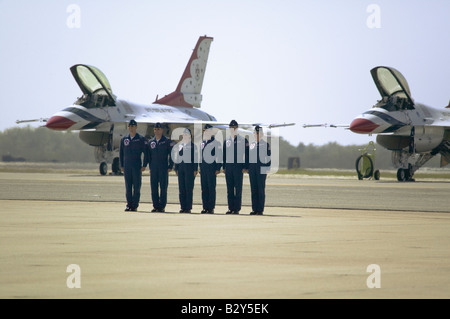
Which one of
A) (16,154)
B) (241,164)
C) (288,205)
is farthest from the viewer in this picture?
(16,154)

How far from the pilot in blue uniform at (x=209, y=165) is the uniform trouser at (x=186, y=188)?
261mm

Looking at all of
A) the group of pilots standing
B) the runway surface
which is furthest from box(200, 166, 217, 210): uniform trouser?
the runway surface

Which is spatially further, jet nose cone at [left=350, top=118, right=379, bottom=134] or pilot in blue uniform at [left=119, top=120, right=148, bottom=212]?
jet nose cone at [left=350, top=118, right=379, bottom=134]

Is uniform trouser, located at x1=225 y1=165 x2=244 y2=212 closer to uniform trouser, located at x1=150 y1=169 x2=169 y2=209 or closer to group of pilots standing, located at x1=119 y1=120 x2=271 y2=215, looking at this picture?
group of pilots standing, located at x1=119 y1=120 x2=271 y2=215

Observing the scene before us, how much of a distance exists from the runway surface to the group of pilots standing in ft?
1.51

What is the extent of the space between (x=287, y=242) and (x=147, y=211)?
281 inches

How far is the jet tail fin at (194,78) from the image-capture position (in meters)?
58.1

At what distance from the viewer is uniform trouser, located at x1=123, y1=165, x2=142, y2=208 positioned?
1845 centimetres

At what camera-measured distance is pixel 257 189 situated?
58.5ft

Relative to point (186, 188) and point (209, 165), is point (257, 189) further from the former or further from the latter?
point (186, 188)

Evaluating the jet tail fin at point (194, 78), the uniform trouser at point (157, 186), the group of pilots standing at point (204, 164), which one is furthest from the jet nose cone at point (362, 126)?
the uniform trouser at point (157, 186)
